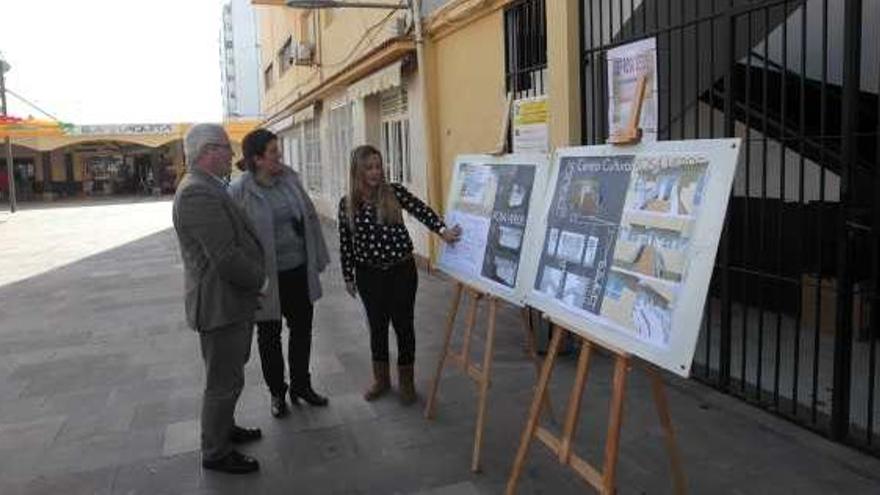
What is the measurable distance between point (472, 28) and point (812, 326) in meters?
4.49

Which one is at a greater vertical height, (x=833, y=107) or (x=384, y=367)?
(x=833, y=107)

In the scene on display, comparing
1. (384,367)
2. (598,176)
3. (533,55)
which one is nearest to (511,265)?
(598,176)

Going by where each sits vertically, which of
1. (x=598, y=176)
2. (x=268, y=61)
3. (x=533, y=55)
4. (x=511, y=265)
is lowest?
(x=511, y=265)

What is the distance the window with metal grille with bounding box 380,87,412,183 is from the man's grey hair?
7971mm

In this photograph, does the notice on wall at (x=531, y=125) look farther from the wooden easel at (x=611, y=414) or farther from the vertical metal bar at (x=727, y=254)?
the wooden easel at (x=611, y=414)

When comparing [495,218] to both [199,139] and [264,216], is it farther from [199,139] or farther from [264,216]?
[199,139]

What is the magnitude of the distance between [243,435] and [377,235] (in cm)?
136

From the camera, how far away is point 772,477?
395 cm

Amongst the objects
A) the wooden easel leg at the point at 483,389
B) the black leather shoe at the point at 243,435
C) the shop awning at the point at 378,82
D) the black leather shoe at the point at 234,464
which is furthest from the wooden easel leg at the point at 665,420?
the shop awning at the point at 378,82

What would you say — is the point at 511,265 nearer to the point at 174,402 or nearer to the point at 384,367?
the point at 384,367

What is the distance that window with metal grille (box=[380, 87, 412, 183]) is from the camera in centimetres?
1234

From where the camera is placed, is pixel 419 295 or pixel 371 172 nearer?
pixel 371 172

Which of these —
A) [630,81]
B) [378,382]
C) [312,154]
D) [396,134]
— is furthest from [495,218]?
[312,154]

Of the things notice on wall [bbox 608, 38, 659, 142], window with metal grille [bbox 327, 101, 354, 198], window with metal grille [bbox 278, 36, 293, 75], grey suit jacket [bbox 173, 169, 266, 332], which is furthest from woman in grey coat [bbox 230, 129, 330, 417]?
window with metal grille [bbox 278, 36, 293, 75]
